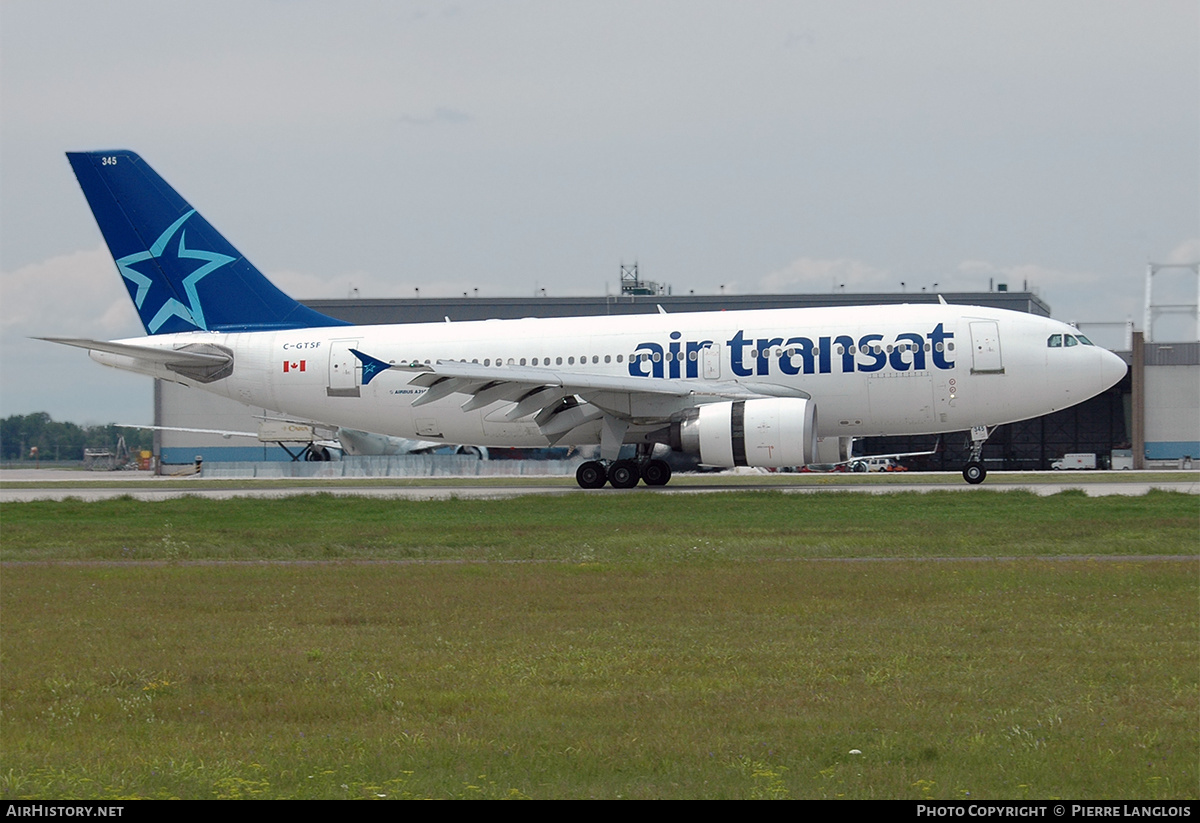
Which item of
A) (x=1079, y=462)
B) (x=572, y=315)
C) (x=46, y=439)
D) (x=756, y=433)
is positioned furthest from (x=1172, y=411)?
(x=46, y=439)

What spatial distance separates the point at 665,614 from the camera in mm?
11562

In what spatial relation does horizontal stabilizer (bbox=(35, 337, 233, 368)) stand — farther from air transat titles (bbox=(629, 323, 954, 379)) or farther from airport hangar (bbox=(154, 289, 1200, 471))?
airport hangar (bbox=(154, 289, 1200, 471))

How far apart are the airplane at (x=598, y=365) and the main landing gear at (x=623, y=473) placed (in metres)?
0.05

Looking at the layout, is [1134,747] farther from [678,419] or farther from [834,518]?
[678,419]

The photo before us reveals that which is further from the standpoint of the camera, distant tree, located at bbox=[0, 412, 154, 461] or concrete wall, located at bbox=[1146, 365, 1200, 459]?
distant tree, located at bbox=[0, 412, 154, 461]

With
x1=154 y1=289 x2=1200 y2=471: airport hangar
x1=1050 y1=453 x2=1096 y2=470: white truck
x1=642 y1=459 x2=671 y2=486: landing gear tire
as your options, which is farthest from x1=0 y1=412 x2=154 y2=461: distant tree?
x1=642 y1=459 x2=671 y2=486: landing gear tire

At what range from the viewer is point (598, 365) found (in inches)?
1228

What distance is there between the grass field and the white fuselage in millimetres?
11200

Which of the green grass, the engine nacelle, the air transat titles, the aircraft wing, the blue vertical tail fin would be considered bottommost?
the green grass

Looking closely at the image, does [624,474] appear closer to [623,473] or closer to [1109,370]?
[623,473]

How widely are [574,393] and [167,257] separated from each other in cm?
1191

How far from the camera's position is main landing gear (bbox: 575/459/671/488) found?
30719 millimetres
